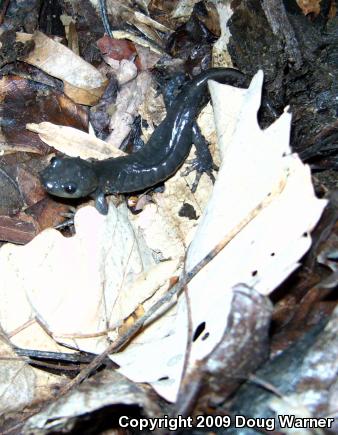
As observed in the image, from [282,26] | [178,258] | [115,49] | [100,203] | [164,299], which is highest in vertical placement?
[282,26]

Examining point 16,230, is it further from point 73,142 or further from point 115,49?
point 115,49

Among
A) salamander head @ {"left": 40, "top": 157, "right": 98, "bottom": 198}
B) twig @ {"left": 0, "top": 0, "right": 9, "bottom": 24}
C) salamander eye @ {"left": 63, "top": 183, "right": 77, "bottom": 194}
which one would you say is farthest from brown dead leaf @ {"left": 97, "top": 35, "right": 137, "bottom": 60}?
salamander eye @ {"left": 63, "top": 183, "right": 77, "bottom": 194}

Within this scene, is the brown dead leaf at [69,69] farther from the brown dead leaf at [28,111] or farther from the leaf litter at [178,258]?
the leaf litter at [178,258]

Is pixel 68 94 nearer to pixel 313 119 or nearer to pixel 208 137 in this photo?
pixel 208 137

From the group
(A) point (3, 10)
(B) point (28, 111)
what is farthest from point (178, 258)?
(A) point (3, 10)

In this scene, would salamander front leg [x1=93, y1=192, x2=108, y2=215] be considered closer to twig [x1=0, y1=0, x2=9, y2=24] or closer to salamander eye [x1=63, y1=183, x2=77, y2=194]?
salamander eye [x1=63, y1=183, x2=77, y2=194]

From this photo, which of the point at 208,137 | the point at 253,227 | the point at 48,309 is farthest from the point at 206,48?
the point at 48,309
